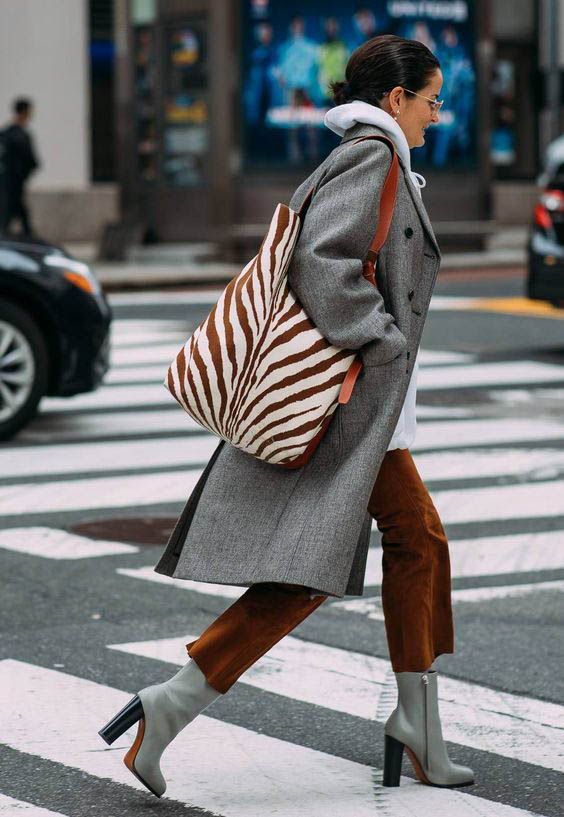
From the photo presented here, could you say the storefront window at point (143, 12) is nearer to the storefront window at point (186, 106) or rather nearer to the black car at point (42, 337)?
the storefront window at point (186, 106)

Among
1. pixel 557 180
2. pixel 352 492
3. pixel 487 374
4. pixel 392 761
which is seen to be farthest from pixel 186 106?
pixel 352 492

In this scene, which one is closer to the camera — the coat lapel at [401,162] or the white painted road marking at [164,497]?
the coat lapel at [401,162]

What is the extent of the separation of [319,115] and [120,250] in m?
3.14

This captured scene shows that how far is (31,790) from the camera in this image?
439 cm

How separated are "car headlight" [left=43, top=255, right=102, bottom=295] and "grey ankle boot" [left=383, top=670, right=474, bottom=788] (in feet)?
19.6

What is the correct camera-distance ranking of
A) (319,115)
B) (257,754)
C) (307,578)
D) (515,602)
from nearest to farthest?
(307,578) → (257,754) → (515,602) → (319,115)

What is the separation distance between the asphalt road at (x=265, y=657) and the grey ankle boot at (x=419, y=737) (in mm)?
51

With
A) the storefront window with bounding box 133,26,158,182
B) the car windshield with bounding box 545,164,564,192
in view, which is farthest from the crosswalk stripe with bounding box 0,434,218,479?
the storefront window with bounding box 133,26,158,182

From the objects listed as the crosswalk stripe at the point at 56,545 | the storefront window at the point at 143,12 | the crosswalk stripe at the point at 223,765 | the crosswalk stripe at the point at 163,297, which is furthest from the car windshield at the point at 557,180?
the storefront window at the point at 143,12

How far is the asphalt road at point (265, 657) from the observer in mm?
4438

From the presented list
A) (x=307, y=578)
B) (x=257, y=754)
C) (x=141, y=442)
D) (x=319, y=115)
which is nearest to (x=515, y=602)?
(x=257, y=754)

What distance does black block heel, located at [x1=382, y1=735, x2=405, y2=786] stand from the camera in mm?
4406

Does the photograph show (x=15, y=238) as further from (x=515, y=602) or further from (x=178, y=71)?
(x=178, y=71)

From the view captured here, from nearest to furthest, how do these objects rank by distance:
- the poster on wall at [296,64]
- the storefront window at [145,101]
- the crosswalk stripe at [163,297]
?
the crosswalk stripe at [163,297] < the poster on wall at [296,64] < the storefront window at [145,101]
